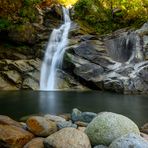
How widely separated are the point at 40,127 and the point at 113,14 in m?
30.9

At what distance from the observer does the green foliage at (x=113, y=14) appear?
124ft

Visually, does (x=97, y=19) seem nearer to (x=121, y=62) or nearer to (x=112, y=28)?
(x=112, y=28)

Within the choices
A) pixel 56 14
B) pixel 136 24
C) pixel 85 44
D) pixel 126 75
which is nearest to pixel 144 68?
pixel 126 75

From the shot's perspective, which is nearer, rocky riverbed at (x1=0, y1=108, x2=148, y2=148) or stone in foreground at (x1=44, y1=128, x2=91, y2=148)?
rocky riverbed at (x1=0, y1=108, x2=148, y2=148)

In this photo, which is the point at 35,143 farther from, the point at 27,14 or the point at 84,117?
the point at 27,14

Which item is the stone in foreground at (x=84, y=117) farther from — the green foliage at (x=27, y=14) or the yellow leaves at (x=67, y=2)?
the yellow leaves at (x=67, y=2)

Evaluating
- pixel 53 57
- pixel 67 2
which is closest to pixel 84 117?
pixel 53 57

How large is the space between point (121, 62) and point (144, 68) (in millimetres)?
2562

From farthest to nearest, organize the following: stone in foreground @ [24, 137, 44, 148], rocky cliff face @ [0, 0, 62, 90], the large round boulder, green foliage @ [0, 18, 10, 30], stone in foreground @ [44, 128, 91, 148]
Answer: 1. green foliage @ [0, 18, 10, 30]
2. rocky cliff face @ [0, 0, 62, 90]
3. stone in foreground @ [24, 137, 44, 148]
4. the large round boulder
5. stone in foreground @ [44, 128, 91, 148]

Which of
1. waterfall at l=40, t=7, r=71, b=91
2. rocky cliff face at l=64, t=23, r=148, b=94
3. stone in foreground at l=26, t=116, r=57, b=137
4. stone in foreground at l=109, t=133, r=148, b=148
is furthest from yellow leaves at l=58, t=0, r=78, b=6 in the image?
stone in foreground at l=109, t=133, r=148, b=148

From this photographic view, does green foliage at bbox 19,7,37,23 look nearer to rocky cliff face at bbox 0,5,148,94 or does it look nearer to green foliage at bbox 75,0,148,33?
rocky cliff face at bbox 0,5,148,94

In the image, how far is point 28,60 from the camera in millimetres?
32938

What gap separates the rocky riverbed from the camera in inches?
335

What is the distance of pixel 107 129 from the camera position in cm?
930
